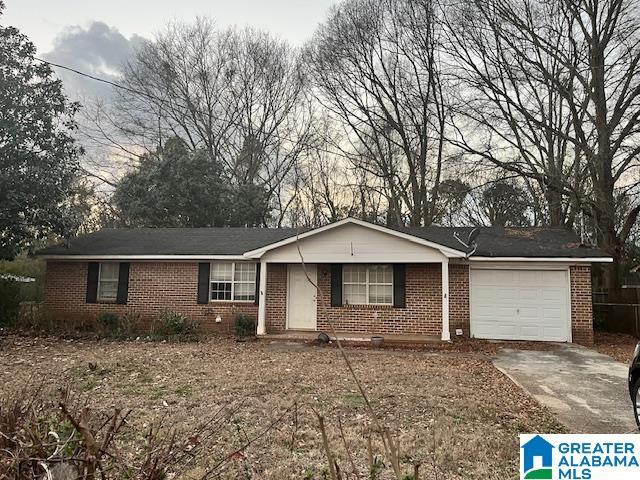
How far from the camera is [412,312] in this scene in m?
13.5

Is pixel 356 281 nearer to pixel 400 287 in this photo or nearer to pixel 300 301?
pixel 400 287

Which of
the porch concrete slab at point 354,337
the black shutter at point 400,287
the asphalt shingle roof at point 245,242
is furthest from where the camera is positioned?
the black shutter at point 400,287

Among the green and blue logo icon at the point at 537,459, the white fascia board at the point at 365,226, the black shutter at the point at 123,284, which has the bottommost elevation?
the green and blue logo icon at the point at 537,459

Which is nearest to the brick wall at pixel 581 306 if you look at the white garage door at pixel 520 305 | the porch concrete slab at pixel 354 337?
the white garage door at pixel 520 305

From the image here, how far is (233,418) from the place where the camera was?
5.50 meters

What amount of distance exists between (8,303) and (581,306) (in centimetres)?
1769

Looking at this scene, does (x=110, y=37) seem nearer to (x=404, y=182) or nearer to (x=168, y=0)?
(x=168, y=0)

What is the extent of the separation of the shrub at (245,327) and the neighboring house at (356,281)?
14.1 inches

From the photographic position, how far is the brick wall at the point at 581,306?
12680 mm

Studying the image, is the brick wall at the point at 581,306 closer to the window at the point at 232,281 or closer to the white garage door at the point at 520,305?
the white garage door at the point at 520,305

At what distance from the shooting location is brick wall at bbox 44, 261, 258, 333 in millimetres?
14383

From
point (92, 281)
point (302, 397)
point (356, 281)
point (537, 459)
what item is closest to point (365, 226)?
point (356, 281)

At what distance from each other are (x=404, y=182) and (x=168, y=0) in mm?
17583

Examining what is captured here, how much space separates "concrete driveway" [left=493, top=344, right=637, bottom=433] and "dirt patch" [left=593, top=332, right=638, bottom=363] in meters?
0.43
